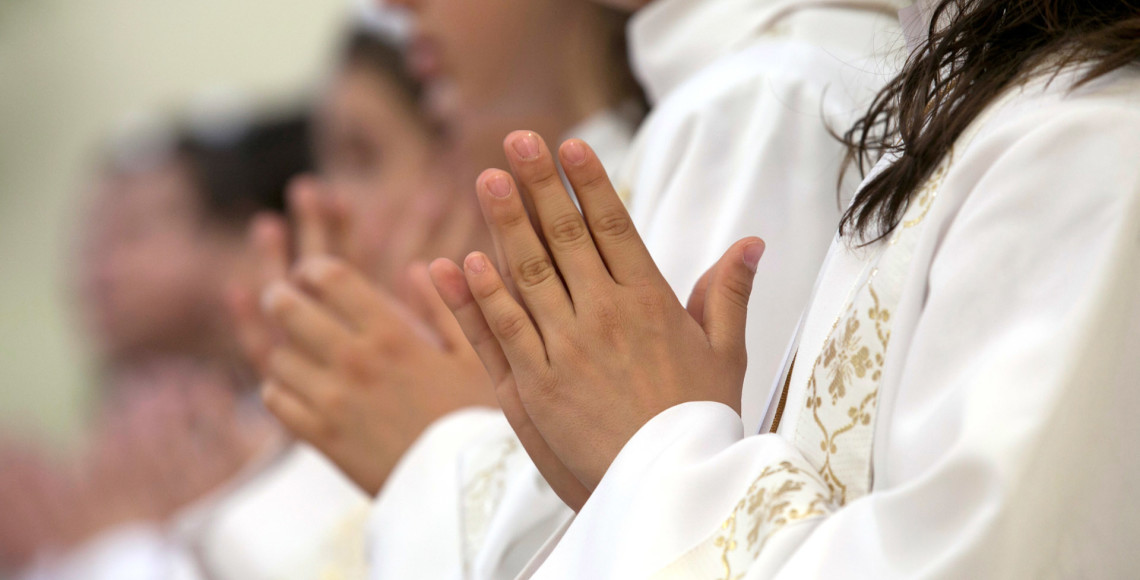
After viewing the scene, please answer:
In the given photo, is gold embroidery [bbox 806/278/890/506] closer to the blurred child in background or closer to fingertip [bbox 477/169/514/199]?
fingertip [bbox 477/169/514/199]

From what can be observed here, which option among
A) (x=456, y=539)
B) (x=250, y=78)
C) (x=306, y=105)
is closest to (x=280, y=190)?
(x=306, y=105)

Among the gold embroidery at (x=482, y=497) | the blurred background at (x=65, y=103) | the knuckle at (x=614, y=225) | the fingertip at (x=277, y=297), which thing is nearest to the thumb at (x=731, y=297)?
the knuckle at (x=614, y=225)

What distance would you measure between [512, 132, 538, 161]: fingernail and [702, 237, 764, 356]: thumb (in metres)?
0.19

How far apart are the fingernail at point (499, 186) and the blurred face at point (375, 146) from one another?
6.25ft

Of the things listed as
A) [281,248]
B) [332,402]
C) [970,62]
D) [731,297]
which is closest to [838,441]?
[731,297]

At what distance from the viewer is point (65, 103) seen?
4.32m

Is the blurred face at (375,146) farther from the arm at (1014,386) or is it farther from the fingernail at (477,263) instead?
the arm at (1014,386)

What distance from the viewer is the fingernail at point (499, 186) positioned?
0.87m

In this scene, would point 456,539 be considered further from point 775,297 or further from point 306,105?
point 306,105

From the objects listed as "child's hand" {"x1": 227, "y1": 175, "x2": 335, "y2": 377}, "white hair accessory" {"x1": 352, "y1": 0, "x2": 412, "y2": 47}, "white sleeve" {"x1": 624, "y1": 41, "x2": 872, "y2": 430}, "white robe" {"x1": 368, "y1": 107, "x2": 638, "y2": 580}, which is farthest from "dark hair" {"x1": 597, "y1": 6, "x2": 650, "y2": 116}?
"white hair accessory" {"x1": 352, "y1": 0, "x2": 412, "y2": 47}

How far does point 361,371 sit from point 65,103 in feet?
10.8

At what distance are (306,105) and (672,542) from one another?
3458 mm

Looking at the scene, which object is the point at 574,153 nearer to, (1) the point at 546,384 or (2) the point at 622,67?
(1) the point at 546,384

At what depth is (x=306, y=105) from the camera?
4.01 m
